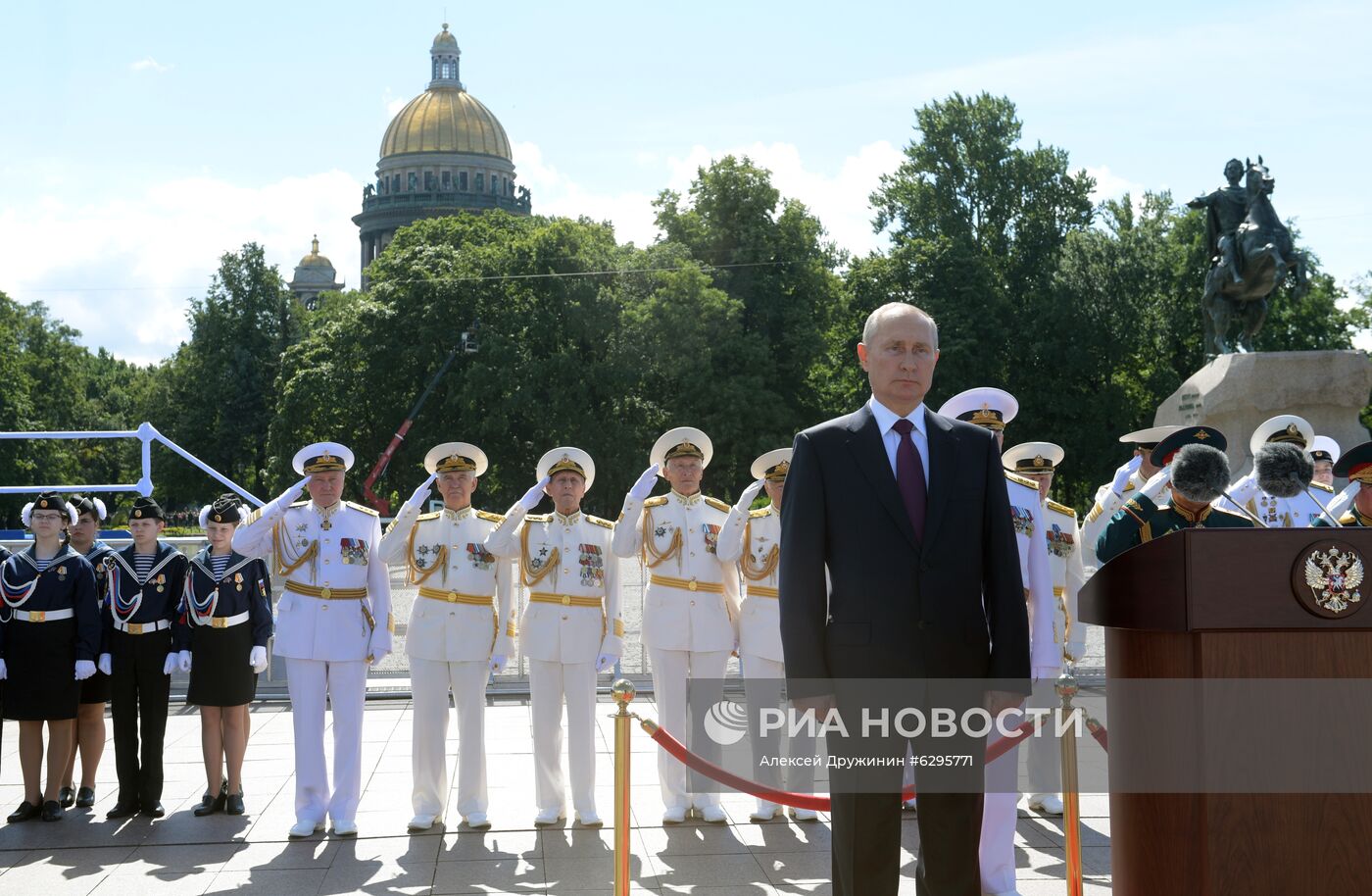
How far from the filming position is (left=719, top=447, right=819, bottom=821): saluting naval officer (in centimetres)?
838

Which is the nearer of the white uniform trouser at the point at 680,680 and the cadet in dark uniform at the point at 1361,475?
the cadet in dark uniform at the point at 1361,475

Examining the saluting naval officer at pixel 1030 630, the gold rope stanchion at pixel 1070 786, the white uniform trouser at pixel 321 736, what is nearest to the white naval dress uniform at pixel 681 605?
the white uniform trouser at pixel 321 736

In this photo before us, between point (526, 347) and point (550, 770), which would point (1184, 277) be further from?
point (550, 770)

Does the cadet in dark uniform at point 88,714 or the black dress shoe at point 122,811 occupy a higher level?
the cadet in dark uniform at point 88,714

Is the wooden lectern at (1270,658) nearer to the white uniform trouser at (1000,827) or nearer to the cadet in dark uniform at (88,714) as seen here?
the white uniform trouser at (1000,827)

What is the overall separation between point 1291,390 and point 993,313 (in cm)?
2516

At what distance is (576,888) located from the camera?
22.4ft

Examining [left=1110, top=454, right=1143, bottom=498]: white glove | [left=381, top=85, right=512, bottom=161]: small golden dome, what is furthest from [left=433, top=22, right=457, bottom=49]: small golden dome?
[left=1110, top=454, right=1143, bottom=498]: white glove

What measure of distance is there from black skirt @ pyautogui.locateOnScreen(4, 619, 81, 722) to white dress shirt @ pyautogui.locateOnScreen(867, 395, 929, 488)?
20.7ft

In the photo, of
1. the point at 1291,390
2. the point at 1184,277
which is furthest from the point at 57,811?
the point at 1184,277

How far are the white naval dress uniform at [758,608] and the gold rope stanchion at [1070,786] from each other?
2.54m

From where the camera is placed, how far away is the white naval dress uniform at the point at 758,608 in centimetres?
847

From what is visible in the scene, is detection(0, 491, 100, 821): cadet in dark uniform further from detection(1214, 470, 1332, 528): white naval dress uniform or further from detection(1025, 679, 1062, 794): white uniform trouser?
detection(1214, 470, 1332, 528): white naval dress uniform

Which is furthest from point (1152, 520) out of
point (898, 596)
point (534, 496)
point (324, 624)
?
point (324, 624)
